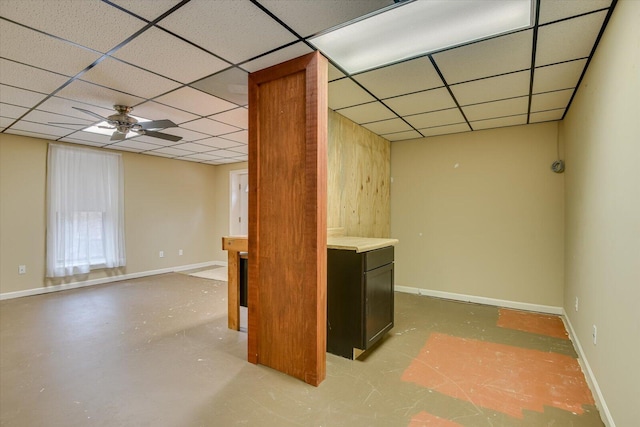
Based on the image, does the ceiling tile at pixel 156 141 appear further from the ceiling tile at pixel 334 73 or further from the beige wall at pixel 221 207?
the ceiling tile at pixel 334 73

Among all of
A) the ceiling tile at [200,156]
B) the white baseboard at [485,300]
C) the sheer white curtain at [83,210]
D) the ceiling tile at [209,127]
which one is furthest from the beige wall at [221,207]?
the white baseboard at [485,300]

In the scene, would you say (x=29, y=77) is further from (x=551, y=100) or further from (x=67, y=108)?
(x=551, y=100)

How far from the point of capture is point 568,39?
77.7 inches

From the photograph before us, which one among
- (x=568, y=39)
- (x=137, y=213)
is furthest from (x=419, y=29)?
(x=137, y=213)

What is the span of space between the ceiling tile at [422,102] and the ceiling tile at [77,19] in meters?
2.22

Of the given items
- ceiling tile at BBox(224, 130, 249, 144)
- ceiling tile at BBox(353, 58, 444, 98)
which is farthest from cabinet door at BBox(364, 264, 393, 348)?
ceiling tile at BBox(224, 130, 249, 144)

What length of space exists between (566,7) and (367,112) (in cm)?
→ 192

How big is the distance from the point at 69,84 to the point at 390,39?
268cm

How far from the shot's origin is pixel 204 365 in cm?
242

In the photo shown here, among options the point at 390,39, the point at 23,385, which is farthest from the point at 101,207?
the point at 390,39

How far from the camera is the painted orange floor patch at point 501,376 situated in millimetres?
1944

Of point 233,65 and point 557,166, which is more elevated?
point 233,65

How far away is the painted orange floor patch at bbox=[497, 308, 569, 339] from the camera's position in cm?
311

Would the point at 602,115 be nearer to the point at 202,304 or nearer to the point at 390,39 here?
the point at 390,39
